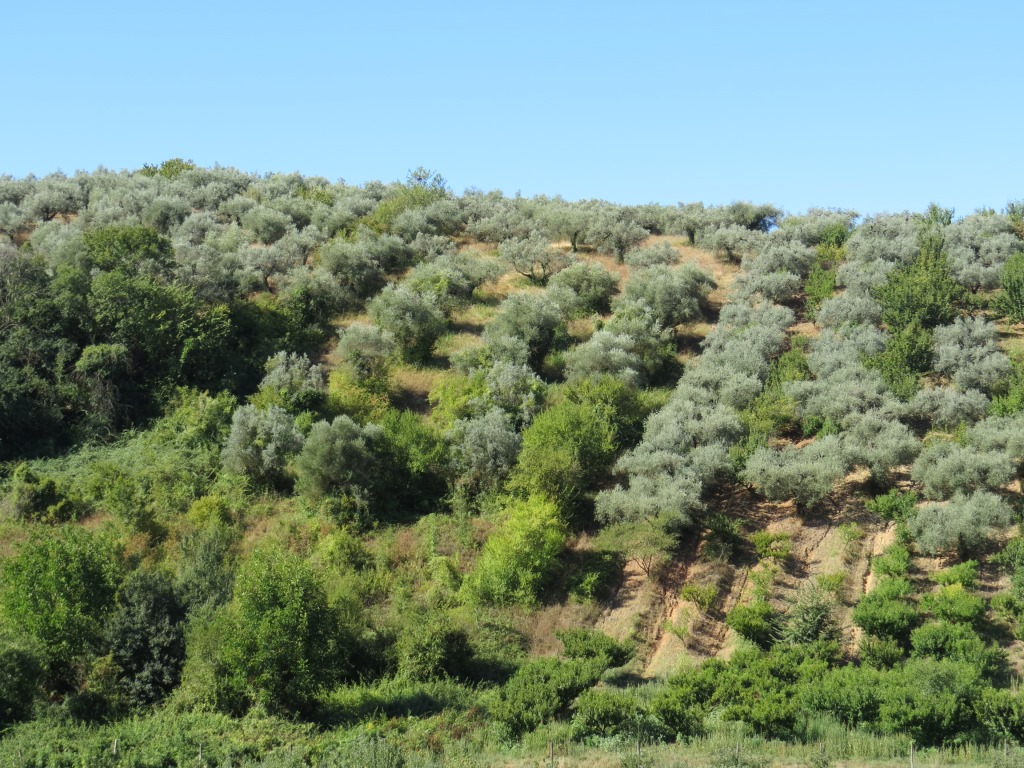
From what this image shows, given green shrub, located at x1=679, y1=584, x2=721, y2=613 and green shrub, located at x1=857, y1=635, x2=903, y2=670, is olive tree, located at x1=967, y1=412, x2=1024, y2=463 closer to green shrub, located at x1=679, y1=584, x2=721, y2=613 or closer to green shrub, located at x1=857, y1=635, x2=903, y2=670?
green shrub, located at x1=857, y1=635, x2=903, y2=670

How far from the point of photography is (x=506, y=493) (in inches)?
1484

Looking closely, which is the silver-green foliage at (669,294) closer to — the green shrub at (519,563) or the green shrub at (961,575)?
the green shrub at (519,563)

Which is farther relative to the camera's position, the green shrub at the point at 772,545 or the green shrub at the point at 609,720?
the green shrub at the point at 772,545

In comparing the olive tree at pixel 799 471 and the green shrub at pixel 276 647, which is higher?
the olive tree at pixel 799 471

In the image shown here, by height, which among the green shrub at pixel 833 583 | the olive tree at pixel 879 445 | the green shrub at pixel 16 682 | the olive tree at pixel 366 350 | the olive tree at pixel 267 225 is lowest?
the green shrub at pixel 16 682

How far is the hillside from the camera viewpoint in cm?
2594

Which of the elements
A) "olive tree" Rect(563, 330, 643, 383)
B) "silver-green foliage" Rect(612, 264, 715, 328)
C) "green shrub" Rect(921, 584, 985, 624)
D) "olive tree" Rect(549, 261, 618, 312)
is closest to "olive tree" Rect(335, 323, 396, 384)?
"olive tree" Rect(563, 330, 643, 383)

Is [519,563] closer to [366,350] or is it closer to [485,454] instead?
[485,454]

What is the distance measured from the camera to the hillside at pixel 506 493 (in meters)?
25.9

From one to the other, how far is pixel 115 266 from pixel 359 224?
14.5 metres

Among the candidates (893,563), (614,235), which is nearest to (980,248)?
(614,235)

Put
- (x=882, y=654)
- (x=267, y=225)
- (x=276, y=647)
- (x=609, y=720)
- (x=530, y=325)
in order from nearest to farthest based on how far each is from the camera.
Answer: (x=609, y=720) < (x=276, y=647) < (x=882, y=654) < (x=530, y=325) < (x=267, y=225)

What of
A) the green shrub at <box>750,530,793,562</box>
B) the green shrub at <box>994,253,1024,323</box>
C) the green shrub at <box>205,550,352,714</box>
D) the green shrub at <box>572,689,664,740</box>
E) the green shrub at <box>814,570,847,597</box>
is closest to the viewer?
the green shrub at <box>572,689,664,740</box>

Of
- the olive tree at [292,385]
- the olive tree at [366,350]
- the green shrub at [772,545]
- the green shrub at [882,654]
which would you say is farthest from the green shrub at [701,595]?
the olive tree at [292,385]
